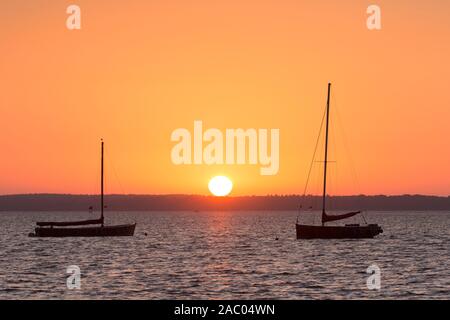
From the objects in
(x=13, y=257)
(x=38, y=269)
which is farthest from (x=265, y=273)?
(x=13, y=257)

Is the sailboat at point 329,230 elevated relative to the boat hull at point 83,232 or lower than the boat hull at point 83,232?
elevated

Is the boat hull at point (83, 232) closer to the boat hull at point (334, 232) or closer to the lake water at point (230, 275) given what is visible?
the lake water at point (230, 275)

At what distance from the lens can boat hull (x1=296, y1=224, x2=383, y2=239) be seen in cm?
9400

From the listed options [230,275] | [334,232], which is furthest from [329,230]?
[230,275]

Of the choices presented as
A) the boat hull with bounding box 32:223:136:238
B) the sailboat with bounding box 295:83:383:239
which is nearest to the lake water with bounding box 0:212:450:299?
the sailboat with bounding box 295:83:383:239

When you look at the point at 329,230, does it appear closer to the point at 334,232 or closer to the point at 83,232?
the point at 334,232

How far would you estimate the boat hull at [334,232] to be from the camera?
308 ft

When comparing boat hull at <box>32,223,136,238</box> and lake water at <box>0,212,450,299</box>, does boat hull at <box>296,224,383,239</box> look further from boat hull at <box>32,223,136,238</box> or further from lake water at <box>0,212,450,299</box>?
boat hull at <box>32,223,136,238</box>

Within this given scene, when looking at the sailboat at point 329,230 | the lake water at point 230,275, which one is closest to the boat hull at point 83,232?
the lake water at point 230,275

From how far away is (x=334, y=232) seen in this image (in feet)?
308
